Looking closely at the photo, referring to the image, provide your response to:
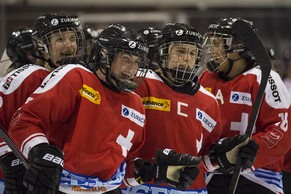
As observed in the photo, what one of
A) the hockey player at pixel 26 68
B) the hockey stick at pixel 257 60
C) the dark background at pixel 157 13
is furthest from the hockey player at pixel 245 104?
the dark background at pixel 157 13

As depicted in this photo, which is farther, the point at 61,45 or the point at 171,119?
the point at 61,45

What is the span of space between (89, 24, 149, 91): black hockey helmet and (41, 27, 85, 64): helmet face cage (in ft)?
1.54

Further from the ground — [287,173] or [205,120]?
[205,120]

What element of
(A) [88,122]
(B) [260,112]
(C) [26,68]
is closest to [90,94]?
(A) [88,122]

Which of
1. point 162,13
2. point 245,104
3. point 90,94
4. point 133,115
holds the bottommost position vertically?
point 162,13

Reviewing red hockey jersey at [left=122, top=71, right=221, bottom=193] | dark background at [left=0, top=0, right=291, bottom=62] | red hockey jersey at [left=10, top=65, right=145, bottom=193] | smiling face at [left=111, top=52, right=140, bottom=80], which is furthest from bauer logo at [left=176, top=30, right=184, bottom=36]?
dark background at [left=0, top=0, right=291, bottom=62]

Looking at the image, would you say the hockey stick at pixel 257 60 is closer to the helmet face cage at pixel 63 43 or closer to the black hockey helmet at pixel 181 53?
the black hockey helmet at pixel 181 53

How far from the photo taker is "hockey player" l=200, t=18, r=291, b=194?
3449 mm

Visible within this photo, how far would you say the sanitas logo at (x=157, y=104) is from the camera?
123 inches

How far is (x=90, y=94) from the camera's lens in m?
2.79

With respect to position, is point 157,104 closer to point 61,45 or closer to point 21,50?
point 61,45

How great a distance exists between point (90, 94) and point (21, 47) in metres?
1.29

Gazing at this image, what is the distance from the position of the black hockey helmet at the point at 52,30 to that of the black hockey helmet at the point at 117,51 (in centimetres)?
50

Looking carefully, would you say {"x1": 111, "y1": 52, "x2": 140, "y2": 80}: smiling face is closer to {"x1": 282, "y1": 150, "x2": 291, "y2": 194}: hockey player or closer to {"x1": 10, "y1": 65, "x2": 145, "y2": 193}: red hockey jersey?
{"x1": 10, "y1": 65, "x2": 145, "y2": 193}: red hockey jersey
